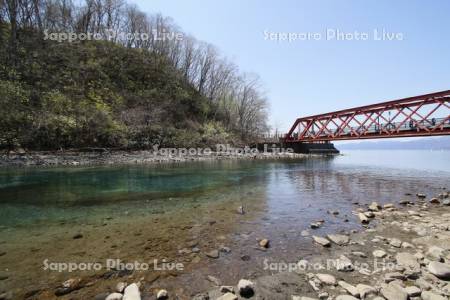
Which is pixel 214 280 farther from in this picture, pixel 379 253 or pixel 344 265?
pixel 379 253

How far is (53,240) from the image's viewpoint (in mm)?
6031

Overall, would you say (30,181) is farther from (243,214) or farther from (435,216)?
(435,216)

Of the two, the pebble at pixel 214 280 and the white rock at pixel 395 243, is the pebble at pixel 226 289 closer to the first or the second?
the pebble at pixel 214 280

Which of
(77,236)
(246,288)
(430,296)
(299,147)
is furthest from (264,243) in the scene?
(299,147)

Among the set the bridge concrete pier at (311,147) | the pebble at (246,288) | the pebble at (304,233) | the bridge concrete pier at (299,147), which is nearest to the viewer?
the pebble at (246,288)

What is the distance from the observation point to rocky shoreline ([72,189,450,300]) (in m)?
3.64

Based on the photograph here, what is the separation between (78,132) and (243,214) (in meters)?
29.9

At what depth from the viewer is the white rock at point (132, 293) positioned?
11.6 ft

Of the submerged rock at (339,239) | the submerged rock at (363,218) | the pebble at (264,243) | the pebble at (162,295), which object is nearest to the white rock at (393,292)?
the submerged rock at (339,239)

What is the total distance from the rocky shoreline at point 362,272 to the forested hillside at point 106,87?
31983mm

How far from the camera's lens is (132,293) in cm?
364

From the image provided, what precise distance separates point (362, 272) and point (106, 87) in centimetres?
4921

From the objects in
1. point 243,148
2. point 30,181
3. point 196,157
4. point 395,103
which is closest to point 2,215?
point 30,181

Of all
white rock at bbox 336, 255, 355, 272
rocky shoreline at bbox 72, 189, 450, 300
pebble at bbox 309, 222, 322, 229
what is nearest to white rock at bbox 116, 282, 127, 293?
rocky shoreline at bbox 72, 189, 450, 300
